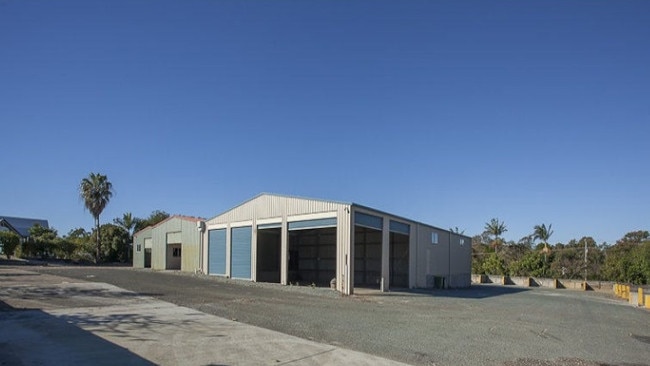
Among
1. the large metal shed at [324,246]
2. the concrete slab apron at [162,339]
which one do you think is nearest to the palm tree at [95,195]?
the large metal shed at [324,246]

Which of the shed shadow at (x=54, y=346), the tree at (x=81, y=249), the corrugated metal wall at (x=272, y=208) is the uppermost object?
the corrugated metal wall at (x=272, y=208)

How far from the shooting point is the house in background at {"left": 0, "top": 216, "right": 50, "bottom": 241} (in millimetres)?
77387

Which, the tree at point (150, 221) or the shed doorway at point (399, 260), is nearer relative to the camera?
the shed doorway at point (399, 260)

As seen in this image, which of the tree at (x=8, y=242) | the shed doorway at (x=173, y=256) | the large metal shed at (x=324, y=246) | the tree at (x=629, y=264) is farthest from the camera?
the tree at (x=8, y=242)

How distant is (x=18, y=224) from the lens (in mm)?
83875

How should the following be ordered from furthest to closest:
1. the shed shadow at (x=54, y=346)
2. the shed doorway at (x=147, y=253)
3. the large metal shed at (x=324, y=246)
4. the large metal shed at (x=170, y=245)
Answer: the shed doorway at (x=147, y=253)
the large metal shed at (x=170, y=245)
the large metal shed at (x=324, y=246)
the shed shadow at (x=54, y=346)

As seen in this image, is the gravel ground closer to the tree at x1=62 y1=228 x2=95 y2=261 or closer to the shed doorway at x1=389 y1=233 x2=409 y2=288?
the shed doorway at x1=389 y1=233 x2=409 y2=288

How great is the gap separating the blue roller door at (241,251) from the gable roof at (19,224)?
56368 millimetres

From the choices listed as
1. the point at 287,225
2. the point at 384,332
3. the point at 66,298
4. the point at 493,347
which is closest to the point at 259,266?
the point at 287,225

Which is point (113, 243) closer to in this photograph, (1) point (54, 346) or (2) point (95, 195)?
(2) point (95, 195)

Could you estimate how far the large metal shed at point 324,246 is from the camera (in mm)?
30594

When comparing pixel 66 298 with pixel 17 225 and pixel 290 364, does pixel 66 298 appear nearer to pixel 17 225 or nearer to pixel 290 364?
pixel 290 364

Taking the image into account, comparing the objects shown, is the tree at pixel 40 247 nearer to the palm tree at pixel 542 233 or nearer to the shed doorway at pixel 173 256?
the shed doorway at pixel 173 256

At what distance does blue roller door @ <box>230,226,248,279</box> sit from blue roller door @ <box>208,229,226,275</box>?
1.53m
